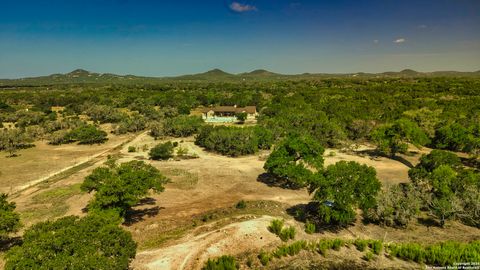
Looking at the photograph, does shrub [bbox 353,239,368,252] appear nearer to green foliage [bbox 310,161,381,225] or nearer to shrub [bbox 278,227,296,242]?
green foliage [bbox 310,161,381,225]

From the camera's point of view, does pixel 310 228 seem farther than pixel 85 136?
No

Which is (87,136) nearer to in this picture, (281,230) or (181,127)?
(181,127)

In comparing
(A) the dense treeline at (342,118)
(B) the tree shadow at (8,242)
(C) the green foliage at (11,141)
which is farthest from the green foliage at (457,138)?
(C) the green foliage at (11,141)

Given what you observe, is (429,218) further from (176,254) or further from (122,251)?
(122,251)

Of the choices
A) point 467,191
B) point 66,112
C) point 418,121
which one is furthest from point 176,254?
point 66,112

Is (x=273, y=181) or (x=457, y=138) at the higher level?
(x=457, y=138)

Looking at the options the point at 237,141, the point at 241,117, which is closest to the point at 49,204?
the point at 237,141

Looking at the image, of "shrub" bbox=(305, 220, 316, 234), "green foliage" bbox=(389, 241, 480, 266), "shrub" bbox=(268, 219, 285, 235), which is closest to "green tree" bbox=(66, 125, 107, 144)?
"shrub" bbox=(268, 219, 285, 235)
